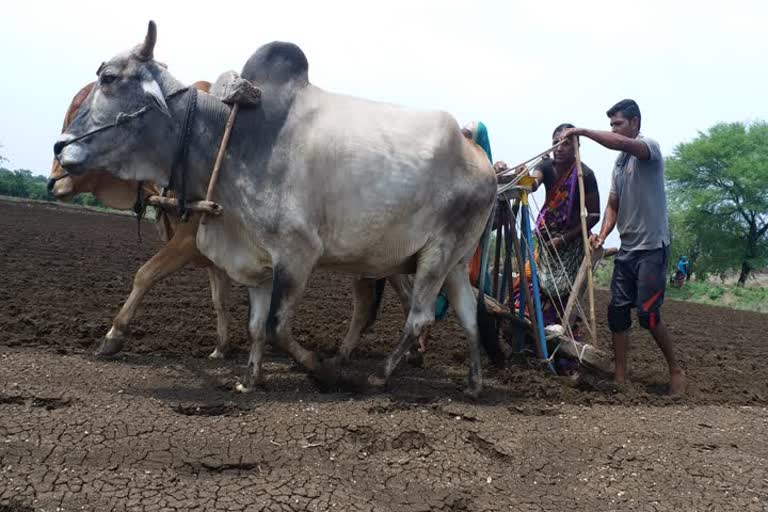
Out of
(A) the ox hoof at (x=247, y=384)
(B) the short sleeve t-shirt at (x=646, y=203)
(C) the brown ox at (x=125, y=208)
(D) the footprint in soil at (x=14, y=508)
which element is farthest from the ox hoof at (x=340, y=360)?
(D) the footprint in soil at (x=14, y=508)

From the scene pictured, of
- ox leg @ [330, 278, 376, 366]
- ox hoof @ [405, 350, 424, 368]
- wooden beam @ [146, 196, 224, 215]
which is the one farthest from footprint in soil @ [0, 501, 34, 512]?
ox hoof @ [405, 350, 424, 368]

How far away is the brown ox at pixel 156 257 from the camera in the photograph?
15.3 feet

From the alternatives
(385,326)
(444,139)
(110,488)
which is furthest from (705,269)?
(110,488)

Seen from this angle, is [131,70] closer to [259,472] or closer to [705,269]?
[259,472]

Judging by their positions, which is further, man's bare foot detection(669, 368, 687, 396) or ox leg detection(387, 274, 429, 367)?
ox leg detection(387, 274, 429, 367)

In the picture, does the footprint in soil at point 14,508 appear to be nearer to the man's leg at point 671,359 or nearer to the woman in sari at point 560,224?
the woman in sari at point 560,224

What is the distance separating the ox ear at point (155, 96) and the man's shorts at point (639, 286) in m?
3.66

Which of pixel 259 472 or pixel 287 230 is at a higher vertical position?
pixel 287 230

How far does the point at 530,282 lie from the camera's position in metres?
5.99

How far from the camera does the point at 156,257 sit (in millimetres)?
5012

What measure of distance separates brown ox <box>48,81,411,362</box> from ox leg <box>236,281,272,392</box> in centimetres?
71

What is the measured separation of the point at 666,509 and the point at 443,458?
1123mm

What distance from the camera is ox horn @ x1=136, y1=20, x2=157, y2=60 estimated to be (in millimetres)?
4055

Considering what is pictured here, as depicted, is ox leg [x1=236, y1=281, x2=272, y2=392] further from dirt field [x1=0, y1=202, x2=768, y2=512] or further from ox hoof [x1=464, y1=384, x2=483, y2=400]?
ox hoof [x1=464, y1=384, x2=483, y2=400]
